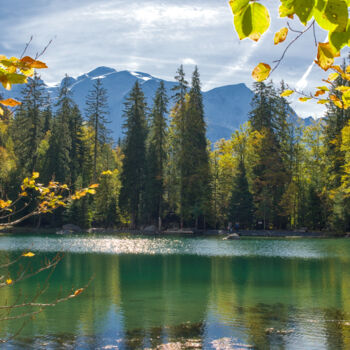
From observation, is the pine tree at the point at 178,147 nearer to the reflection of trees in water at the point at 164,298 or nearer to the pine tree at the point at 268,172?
the pine tree at the point at 268,172

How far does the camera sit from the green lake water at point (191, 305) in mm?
7770

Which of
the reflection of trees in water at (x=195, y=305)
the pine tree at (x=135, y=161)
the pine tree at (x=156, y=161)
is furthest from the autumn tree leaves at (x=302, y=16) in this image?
the pine tree at (x=135, y=161)

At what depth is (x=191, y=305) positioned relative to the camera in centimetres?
1052

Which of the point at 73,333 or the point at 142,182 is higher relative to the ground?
the point at 142,182

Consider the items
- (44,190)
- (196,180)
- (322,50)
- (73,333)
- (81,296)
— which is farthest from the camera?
(196,180)

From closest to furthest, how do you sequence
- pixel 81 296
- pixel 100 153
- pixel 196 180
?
pixel 81 296, pixel 196 180, pixel 100 153

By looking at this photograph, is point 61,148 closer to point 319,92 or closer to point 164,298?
point 164,298

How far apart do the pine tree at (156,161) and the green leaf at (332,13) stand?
40452 millimetres

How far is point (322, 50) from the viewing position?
139 centimetres

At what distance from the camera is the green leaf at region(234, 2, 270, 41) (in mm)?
1132

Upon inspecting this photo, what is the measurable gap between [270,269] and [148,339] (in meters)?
9.95

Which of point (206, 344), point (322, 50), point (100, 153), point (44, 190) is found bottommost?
point (206, 344)

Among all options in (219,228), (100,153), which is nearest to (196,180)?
(219,228)

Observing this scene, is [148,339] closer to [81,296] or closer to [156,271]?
[81,296]
